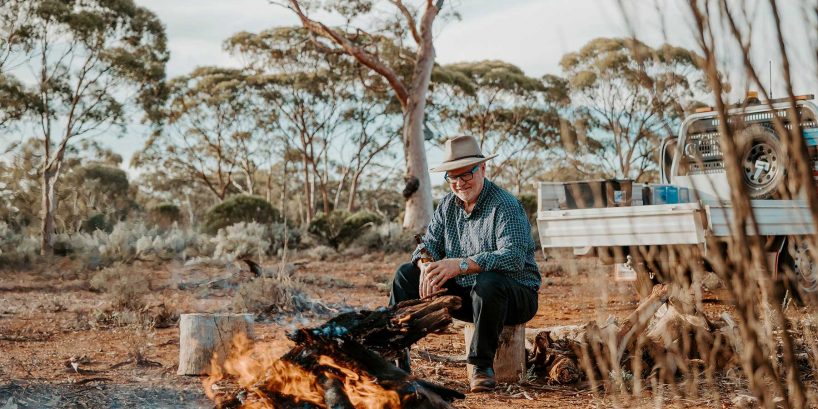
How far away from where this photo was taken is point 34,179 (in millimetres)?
32969

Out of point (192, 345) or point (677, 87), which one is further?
point (192, 345)

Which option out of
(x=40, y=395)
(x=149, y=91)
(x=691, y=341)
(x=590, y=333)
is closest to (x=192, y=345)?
(x=40, y=395)

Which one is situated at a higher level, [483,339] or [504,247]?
[504,247]

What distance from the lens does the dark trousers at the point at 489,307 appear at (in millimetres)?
4172

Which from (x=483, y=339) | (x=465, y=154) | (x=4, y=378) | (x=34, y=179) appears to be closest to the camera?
(x=483, y=339)

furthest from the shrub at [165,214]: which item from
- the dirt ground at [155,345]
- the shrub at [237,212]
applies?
the dirt ground at [155,345]

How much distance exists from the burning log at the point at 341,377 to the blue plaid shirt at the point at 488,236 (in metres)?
0.70

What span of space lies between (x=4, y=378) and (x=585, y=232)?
4.88 m

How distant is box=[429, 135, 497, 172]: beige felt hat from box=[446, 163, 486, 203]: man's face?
0.05 meters

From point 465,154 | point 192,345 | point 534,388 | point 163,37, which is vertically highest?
point 163,37

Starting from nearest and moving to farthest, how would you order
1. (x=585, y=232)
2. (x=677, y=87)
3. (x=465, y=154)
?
(x=677, y=87) → (x=465, y=154) → (x=585, y=232)

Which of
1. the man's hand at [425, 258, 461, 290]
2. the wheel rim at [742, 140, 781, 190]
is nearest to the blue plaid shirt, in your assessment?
the man's hand at [425, 258, 461, 290]

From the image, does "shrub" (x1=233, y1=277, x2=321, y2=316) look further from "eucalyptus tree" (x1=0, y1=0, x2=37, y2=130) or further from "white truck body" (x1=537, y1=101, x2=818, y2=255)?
"eucalyptus tree" (x1=0, y1=0, x2=37, y2=130)

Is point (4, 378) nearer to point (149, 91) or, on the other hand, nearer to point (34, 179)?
point (149, 91)
